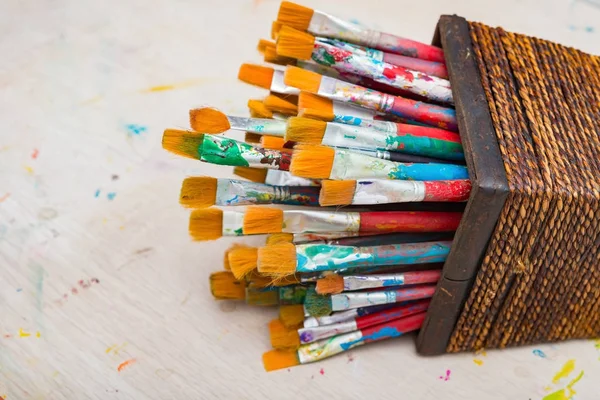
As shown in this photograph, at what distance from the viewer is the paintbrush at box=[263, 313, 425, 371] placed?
779 mm

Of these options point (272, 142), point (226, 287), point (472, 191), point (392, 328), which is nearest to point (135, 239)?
point (226, 287)

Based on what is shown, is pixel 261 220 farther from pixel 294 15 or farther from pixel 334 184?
pixel 294 15

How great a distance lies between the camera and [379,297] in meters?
0.76

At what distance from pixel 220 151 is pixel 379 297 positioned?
0.83 ft

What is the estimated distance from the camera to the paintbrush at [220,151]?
654 millimetres

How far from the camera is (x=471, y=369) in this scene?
0.79 meters

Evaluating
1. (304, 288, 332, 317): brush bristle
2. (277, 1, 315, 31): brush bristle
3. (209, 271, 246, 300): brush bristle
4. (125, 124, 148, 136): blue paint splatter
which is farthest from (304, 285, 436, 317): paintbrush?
(125, 124, 148, 136): blue paint splatter

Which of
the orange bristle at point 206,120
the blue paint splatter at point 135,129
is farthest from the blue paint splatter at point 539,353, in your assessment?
the blue paint splatter at point 135,129

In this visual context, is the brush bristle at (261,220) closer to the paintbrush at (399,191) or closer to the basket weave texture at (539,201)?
the paintbrush at (399,191)

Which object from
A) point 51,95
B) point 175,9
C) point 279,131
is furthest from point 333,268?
point 175,9

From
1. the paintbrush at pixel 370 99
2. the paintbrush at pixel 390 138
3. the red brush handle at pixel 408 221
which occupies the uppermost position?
the paintbrush at pixel 370 99

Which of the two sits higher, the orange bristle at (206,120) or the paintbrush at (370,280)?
the orange bristle at (206,120)

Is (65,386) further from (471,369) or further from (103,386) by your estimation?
(471,369)

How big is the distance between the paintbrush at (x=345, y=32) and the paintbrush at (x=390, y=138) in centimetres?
12
